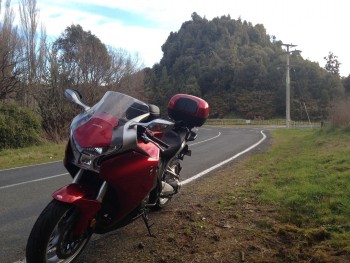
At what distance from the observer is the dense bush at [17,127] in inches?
759

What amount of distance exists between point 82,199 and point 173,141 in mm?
2330

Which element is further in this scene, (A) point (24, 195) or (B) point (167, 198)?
(A) point (24, 195)

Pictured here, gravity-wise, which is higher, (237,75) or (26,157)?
(237,75)

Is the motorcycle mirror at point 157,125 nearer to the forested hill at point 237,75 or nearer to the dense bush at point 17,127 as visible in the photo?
the dense bush at point 17,127

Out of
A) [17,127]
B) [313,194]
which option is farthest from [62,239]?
[17,127]

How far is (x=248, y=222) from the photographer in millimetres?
5207

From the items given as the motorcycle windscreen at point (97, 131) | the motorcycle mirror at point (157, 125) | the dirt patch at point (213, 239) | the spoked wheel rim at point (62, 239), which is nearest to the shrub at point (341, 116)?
the dirt patch at point (213, 239)

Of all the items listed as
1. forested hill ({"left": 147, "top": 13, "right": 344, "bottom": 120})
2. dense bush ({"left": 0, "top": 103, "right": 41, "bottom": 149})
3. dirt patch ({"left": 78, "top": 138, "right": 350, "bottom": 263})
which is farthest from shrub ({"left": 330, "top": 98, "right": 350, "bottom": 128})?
forested hill ({"left": 147, "top": 13, "right": 344, "bottom": 120})

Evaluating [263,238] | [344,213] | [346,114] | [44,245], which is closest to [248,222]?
[263,238]

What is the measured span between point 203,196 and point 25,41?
914 inches

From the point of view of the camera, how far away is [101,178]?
3.77 m

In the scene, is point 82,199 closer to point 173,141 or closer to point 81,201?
point 81,201

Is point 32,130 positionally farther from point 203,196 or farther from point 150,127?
point 150,127

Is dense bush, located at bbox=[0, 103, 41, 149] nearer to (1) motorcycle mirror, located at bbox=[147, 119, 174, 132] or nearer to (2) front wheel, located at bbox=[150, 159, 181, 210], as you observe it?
(2) front wheel, located at bbox=[150, 159, 181, 210]
